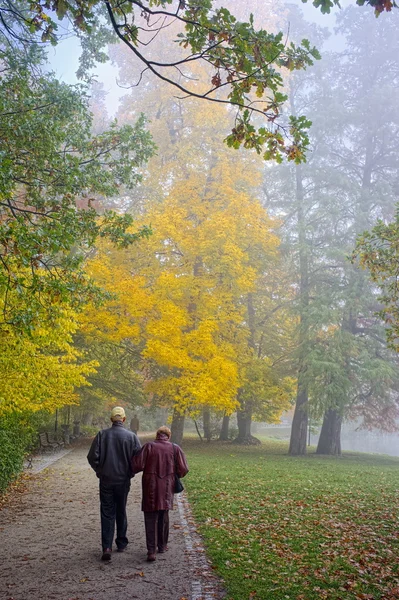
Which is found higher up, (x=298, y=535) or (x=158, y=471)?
(x=158, y=471)

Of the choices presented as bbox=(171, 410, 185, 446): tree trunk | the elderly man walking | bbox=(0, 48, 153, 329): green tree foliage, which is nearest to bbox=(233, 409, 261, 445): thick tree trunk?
bbox=(171, 410, 185, 446): tree trunk

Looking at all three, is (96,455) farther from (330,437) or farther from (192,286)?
(330,437)

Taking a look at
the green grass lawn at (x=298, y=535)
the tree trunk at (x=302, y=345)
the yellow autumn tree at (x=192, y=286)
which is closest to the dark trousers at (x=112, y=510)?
the green grass lawn at (x=298, y=535)

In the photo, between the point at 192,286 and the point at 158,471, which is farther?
the point at 192,286

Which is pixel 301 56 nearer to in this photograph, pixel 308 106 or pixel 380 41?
pixel 308 106

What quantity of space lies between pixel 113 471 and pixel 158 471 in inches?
20.6

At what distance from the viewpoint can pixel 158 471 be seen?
586cm

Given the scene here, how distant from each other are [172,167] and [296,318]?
30.6 feet

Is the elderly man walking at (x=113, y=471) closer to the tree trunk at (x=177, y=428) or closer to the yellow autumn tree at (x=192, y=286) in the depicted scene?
the yellow autumn tree at (x=192, y=286)

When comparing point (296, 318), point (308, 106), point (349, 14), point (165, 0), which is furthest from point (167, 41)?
point (165, 0)

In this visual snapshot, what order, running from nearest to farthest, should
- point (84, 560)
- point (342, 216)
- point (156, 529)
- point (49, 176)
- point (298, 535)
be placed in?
point (84, 560)
point (156, 529)
point (298, 535)
point (49, 176)
point (342, 216)

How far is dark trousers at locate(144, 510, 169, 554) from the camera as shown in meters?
5.60

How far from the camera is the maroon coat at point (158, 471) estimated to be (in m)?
5.73

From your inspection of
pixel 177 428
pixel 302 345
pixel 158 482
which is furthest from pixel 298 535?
pixel 302 345
